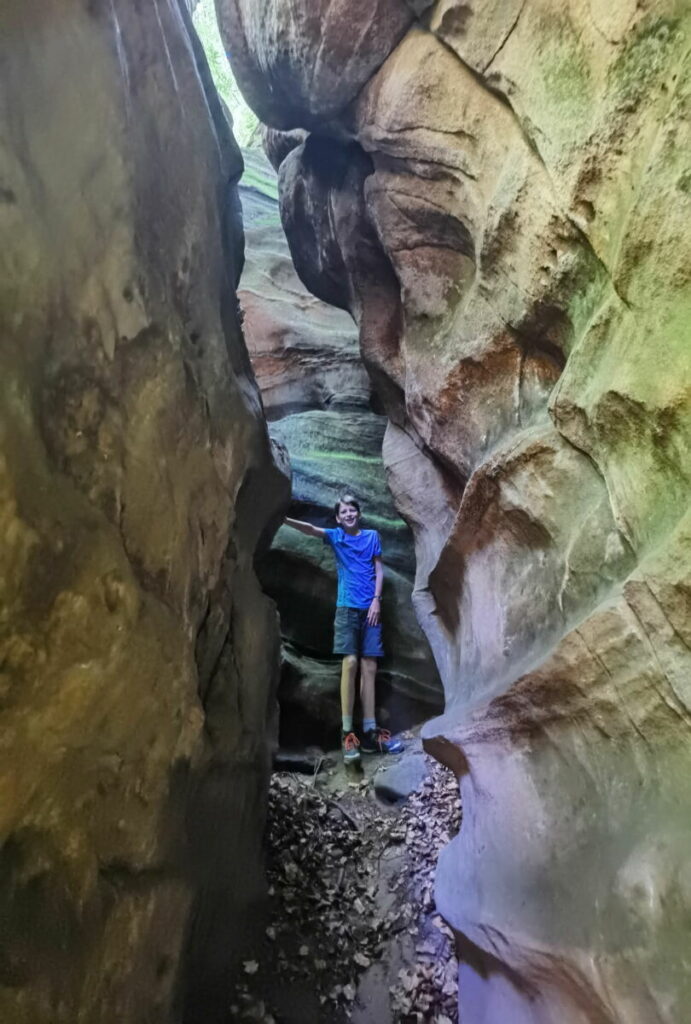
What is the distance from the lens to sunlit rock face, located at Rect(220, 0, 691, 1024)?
295cm

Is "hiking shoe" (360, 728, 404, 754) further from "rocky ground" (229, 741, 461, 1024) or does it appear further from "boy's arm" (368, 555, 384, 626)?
"boy's arm" (368, 555, 384, 626)

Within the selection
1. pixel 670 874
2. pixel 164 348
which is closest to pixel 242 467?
pixel 164 348

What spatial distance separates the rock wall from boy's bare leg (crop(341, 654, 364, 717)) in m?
0.46

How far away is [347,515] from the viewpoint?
28.4ft

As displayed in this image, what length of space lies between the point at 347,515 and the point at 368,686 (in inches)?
78.8

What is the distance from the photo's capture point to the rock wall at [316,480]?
8.67m

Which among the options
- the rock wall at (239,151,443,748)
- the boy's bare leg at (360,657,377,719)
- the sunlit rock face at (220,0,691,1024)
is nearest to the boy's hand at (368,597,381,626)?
the boy's bare leg at (360,657,377,719)

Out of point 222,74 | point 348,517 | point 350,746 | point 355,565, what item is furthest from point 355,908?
point 222,74

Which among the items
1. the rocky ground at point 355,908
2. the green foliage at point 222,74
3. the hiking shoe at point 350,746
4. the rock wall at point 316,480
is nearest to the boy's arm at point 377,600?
the rock wall at point 316,480

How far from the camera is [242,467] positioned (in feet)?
16.1

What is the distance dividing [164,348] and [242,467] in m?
1.17

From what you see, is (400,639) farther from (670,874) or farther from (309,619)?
(670,874)

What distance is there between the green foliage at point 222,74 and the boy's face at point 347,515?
6.89 metres

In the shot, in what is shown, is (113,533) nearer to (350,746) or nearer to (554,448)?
(554,448)
